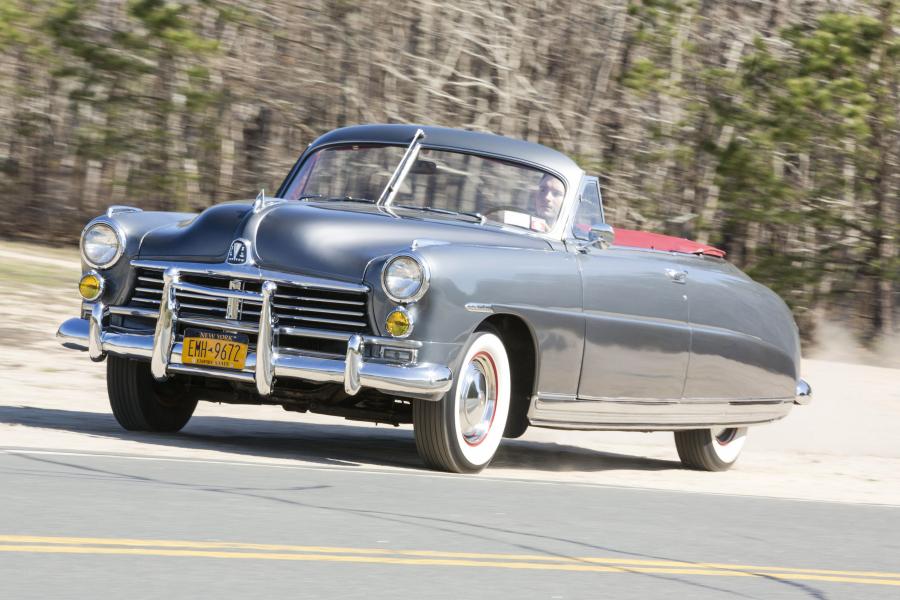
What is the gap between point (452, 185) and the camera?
8539 millimetres

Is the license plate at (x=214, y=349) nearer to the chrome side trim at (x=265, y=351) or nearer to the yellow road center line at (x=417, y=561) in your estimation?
the chrome side trim at (x=265, y=351)

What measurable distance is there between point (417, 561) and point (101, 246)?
144 inches

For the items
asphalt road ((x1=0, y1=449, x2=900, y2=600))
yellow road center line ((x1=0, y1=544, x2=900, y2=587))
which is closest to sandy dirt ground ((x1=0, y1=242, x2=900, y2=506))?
asphalt road ((x1=0, y1=449, x2=900, y2=600))

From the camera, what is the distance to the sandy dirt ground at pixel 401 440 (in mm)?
8047

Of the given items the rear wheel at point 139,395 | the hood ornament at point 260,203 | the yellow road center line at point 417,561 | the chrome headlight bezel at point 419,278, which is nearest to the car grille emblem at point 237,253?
the hood ornament at point 260,203

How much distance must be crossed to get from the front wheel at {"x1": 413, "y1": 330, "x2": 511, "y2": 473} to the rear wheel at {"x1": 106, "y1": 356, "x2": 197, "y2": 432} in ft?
5.67

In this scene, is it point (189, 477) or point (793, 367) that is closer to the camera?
point (189, 477)

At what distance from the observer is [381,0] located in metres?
23.1

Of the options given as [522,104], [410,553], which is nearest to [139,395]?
[410,553]

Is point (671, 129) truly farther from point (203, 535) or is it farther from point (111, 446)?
point (203, 535)

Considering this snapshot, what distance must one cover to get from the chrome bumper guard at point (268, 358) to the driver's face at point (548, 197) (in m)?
1.74

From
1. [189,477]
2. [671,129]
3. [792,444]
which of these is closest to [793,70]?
[671,129]

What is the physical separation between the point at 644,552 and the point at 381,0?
60.1ft

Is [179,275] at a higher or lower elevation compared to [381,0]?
lower
